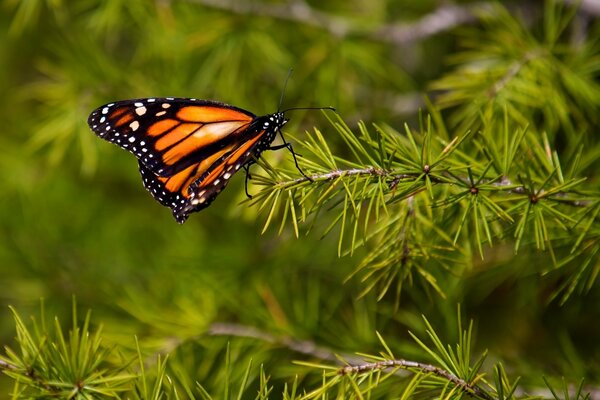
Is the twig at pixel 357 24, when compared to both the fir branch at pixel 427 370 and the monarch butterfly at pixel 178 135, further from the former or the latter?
the fir branch at pixel 427 370

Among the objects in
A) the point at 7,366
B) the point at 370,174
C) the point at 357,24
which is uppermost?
the point at 357,24

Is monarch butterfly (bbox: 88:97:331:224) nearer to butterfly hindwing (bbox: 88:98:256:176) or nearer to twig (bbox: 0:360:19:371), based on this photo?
butterfly hindwing (bbox: 88:98:256:176)

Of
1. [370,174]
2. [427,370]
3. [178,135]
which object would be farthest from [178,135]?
[427,370]

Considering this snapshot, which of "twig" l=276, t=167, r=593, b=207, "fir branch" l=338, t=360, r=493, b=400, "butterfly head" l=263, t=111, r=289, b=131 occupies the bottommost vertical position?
"fir branch" l=338, t=360, r=493, b=400

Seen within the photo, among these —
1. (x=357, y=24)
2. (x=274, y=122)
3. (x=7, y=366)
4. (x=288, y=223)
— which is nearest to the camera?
(x=7, y=366)

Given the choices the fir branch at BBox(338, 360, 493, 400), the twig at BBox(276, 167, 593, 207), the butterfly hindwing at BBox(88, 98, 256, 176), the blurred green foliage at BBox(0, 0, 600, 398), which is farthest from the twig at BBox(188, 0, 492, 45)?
the fir branch at BBox(338, 360, 493, 400)

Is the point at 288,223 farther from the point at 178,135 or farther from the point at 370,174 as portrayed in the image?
the point at 370,174

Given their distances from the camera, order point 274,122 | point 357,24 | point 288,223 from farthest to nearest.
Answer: point 288,223, point 357,24, point 274,122

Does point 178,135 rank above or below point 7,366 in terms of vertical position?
above

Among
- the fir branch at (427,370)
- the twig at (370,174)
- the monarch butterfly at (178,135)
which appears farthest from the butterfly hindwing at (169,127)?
the fir branch at (427,370)
